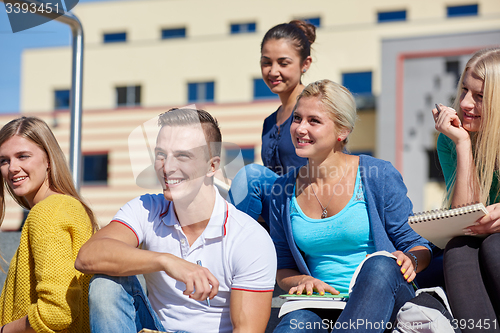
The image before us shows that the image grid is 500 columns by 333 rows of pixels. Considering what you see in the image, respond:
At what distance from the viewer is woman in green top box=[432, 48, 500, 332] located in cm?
174

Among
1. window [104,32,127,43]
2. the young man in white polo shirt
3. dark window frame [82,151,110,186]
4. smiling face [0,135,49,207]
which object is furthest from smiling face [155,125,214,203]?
window [104,32,127,43]

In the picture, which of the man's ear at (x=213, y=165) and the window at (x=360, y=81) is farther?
the window at (x=360, y=81)

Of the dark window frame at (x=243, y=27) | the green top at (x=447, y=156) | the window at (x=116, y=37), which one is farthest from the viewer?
the window at (x=116, y=37)

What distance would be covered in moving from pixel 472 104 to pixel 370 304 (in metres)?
0.94

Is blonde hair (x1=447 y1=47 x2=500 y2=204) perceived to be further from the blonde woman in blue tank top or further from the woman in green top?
the blonde woman in blue tank top

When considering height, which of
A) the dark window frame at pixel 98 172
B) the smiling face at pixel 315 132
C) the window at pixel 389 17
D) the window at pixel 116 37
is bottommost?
the dark window frame at pixel 98 172

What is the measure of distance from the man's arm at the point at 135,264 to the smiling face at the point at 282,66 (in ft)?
5.29

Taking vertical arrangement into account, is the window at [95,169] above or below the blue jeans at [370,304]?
below

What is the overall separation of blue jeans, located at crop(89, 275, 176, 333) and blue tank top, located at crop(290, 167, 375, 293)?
2.27 feet

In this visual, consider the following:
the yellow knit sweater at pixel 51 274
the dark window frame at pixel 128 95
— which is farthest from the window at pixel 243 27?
the yellow knit sweater at pixel 51 274

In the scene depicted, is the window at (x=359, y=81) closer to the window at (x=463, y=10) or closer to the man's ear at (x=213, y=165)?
the window at (x=463, y=10)

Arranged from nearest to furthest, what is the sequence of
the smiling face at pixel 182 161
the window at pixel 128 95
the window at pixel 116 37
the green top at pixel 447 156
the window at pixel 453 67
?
the smiling face at pixel 182 161 → the green top at pixel 447 156 → the window at pixel 453 67 → the window at pixel 128 95 → the window at pixel 116 37

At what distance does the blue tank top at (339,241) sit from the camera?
2086mm

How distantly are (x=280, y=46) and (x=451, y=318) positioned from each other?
1.91m
